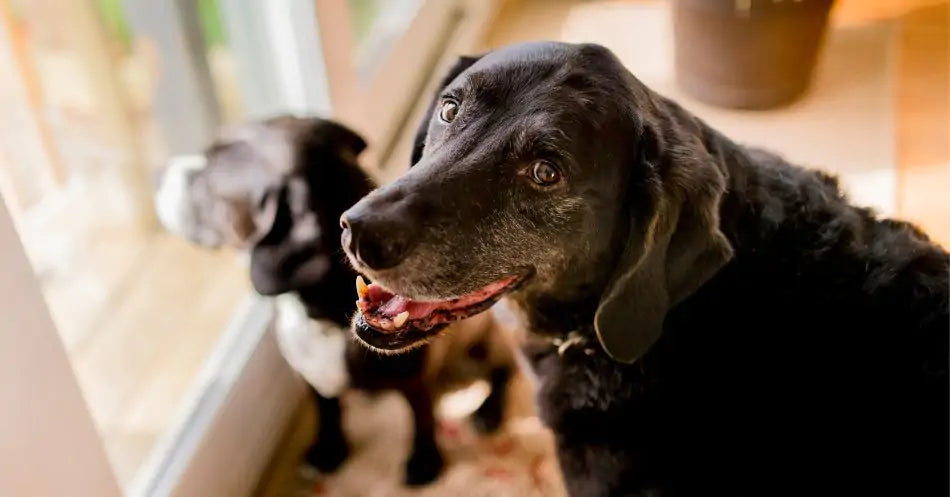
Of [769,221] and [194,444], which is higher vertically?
[769,221]

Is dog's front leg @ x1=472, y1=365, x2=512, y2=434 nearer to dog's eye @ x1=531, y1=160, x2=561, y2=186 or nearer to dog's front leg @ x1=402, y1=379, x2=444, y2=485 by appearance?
dog's front leg @ x1=402, y1=379, x2=444, y2=485

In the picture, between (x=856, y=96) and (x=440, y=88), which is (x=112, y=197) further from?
(x=856, y=96)

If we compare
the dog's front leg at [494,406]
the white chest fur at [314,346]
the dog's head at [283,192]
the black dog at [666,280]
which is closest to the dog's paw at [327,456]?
the white chest fur at [314,346]

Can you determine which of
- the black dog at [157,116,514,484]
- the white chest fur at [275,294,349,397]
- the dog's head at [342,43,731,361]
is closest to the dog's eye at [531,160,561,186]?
the dog's head at [342,43,731,361]

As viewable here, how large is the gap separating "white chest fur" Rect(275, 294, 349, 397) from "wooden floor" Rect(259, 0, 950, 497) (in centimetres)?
35

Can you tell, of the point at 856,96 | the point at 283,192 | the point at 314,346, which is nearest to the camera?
the point at 283,192

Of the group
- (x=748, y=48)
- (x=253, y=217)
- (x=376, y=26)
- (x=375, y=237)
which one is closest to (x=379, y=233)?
(x=375, y=237)

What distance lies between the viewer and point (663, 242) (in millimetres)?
1321

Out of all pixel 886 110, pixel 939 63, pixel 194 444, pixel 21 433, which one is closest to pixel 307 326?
pixel 194 444

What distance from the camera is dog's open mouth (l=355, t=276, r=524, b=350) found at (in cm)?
138

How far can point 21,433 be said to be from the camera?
4.06ft

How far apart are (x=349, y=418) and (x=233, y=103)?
89cm

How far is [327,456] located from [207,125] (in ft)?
3.03

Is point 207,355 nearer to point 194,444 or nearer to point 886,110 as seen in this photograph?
point 194,444
